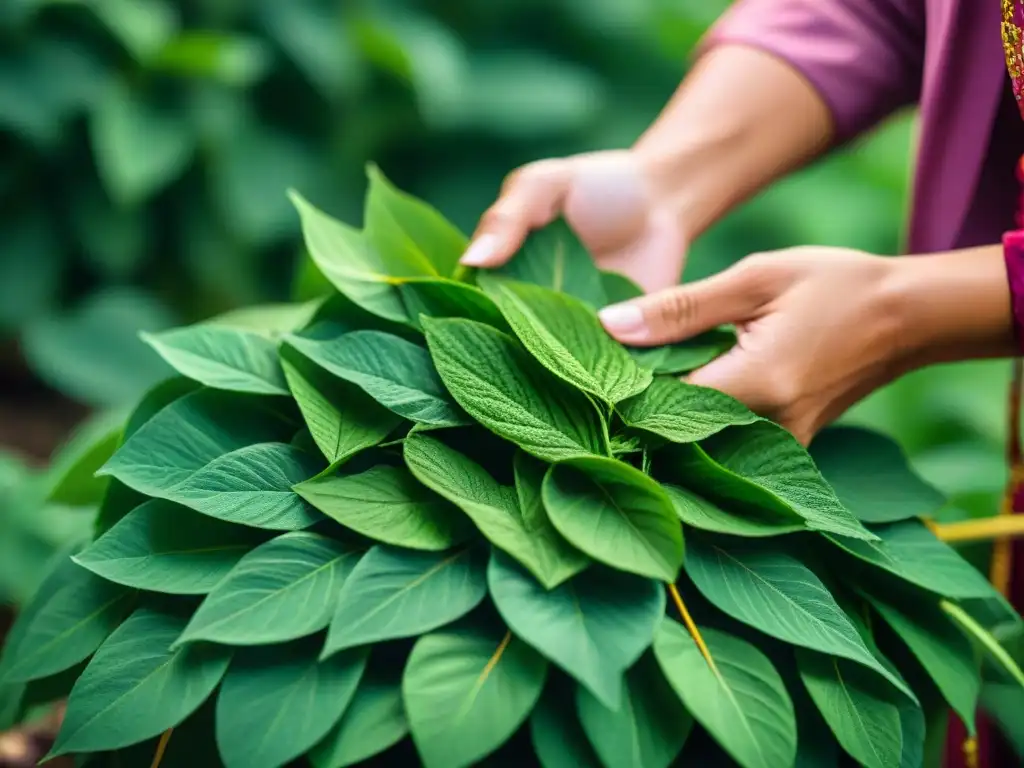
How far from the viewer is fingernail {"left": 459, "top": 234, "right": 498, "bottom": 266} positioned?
593 mm

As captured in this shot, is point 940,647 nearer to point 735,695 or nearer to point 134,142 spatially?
point 735,695

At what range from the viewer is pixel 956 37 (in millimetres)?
609

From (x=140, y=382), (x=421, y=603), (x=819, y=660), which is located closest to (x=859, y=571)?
(x=819, y=660)

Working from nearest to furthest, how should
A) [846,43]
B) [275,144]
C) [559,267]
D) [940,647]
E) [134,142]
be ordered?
[940,647] → [559,267] → [846,43] → [134,142] → [275,144]

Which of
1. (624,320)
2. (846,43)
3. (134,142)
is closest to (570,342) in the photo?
(624,320)

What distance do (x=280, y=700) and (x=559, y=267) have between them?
1.04 ft

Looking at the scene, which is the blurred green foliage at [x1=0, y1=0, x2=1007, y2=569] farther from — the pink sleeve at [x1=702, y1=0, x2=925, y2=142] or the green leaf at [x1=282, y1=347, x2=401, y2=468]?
the green leaf at [x1=282, y1=347, x2=401, y2=468]

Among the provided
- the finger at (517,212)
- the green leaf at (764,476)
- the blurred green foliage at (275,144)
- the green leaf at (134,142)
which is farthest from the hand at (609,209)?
the green leaf at (134,142)

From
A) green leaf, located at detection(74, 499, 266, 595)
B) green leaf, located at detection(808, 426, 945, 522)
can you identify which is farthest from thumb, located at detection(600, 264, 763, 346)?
green leaf, located at detection(74, 499, 266, 595)

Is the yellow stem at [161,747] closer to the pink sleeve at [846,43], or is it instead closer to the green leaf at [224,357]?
the green leaf at [224,357]

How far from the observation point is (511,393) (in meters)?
0.49

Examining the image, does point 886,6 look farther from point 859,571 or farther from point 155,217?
point 155,217

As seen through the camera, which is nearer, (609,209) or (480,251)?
(480,251)

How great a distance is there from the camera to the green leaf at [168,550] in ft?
1.49
